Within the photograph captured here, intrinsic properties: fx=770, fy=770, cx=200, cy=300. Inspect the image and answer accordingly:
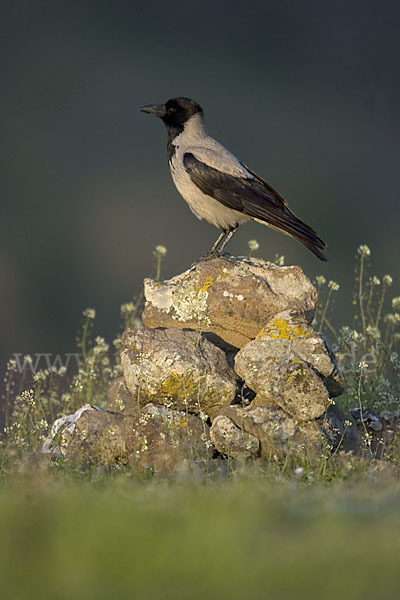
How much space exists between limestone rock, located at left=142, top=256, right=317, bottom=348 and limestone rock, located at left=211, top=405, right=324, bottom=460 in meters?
1.25

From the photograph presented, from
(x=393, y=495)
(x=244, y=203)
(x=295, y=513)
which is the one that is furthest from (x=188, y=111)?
(x=295, y=513)

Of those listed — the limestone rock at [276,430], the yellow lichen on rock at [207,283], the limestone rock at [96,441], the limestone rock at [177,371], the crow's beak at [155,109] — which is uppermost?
the crow's beak at [155,109]

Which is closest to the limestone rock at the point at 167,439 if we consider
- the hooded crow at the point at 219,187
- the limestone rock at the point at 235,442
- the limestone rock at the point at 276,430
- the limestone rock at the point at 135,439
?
the limestone rock at the point at 135,439

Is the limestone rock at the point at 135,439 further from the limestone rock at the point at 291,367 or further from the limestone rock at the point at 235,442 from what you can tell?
the limestone rock at the point at 291,367

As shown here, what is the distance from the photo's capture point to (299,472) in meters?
7.02

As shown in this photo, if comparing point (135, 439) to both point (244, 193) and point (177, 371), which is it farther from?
point (244, 193)

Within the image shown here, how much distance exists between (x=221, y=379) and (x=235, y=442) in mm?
854

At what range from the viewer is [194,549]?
368cm

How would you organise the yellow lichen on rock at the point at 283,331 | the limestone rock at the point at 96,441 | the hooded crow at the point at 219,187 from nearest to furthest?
the limestone rock at the point at 96,441 → the yellow lichen on rock at the point at 283,331 → the hooded crow at the point at 219,187

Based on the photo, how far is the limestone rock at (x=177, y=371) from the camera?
8.27 meters

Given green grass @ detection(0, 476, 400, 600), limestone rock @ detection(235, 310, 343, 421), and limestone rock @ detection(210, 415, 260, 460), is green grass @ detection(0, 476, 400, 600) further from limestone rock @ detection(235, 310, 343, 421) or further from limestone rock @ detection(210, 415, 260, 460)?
limestone rock @ detection(235, 310, 343, 421)

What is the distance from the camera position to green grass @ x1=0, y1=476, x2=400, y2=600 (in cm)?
338

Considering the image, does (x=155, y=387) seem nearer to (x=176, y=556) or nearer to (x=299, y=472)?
(x=299, y=472)

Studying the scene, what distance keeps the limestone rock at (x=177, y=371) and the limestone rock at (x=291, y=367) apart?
288mm
